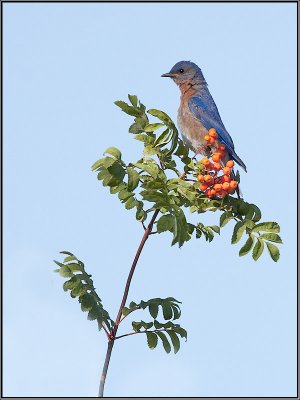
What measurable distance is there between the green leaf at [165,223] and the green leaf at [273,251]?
0.90m

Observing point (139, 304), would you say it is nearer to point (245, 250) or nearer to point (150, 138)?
point (245, 250)

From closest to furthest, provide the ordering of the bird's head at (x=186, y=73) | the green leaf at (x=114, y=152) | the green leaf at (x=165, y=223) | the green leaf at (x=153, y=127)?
the green leaf at (x=165, y=223) → the green leaf at (x=114, y=152) → the green leaf at (x=153, y=127) → the bird's head at (x=186, y=73)

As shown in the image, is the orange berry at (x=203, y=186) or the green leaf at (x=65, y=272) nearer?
the green leaf at (x=65, y=272)

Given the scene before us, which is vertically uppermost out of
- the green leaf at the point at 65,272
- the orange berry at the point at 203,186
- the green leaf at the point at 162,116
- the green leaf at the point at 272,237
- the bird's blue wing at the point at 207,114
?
the bird's blue wing at the point at 207,114

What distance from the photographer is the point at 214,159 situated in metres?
5.70

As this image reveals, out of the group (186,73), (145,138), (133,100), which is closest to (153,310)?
(145,138)

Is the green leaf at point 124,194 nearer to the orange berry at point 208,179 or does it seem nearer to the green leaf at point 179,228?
the green leaf at point 179,228

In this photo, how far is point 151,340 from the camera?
17.5ft

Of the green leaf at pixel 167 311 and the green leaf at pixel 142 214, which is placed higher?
the green leaf at pixel 142 214

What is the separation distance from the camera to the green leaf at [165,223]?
467 cm

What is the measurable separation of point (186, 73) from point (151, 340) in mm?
5860

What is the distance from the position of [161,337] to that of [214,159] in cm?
146

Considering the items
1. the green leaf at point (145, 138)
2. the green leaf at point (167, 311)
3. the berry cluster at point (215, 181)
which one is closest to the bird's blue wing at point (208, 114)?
the berry cluster at point (215, 181)

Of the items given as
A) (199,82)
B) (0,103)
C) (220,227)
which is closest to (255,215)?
(220,227)
